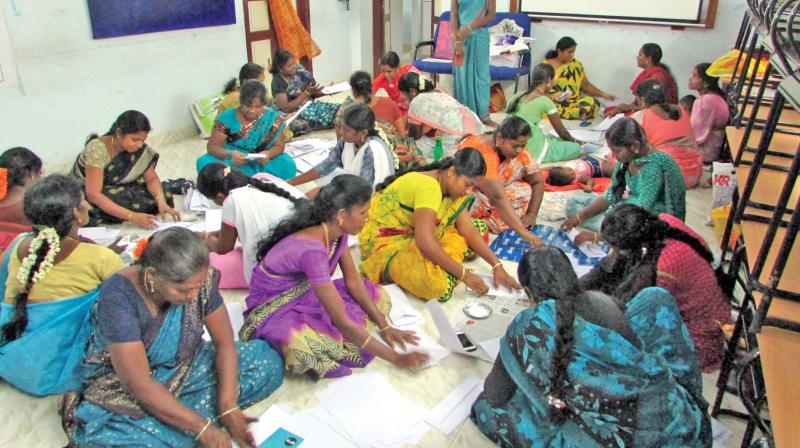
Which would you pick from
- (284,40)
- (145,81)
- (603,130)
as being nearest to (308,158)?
(145,81)

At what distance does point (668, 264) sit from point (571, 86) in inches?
174

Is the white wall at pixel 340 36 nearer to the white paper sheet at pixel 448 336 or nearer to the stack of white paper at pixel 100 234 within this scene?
the stack of white paper at pixel 100 234

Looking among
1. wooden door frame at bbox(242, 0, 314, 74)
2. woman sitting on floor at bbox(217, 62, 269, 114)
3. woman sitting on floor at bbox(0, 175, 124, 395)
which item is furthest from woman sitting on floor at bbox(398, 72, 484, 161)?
woman sitting on floor at bbox(0, 175, 124, 395)

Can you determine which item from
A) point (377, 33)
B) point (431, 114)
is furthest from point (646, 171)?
point (377, 33)

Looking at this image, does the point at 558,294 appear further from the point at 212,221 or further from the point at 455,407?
the point at 212,221

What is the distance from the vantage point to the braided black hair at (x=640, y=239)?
2.21 m

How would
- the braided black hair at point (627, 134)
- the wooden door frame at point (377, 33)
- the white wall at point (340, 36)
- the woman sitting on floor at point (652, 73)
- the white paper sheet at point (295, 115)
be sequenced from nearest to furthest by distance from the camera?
1. the braided black hair at point (627, 134)
2. the white paper sheet at point (295, 115)
3. the woman sitting on floor at point (652, 73)
4. the white wall at point (340, 36)
5. the wooden door frame at point (377, 33)

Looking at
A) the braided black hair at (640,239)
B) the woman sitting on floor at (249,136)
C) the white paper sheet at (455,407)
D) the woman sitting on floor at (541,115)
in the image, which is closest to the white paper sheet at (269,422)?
the white paper sheet at (455,407)

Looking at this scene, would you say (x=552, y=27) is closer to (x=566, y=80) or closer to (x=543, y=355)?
(x=566, y=80)

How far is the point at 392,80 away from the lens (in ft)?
17.0

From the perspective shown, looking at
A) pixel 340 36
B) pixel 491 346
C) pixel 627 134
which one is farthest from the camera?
pixel 340 36

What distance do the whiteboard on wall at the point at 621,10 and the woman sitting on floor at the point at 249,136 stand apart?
3.86 m

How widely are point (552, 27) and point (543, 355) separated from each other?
228 inches

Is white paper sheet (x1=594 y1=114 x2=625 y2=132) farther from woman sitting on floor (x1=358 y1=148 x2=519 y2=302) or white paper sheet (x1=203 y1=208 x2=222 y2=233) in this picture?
white paper sheet (x1=203 y1=208 x2=222 y2=233)
